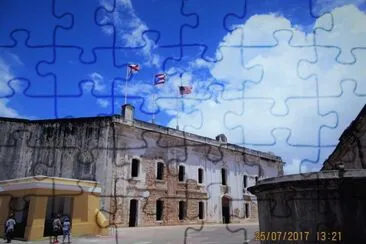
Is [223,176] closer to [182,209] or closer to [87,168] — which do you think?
[182,209]

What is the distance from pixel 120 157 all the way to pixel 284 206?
754 inches

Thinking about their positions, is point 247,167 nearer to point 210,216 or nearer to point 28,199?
point 210,216

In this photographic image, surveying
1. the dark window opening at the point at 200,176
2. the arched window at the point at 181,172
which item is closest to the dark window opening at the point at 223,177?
the dark window opening at the point at 200,176

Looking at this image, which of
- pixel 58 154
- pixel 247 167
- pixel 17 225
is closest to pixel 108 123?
pixel 58 154

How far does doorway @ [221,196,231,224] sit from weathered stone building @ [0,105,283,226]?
1.20 meters

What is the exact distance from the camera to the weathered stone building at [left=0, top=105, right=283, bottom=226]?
23344 mm

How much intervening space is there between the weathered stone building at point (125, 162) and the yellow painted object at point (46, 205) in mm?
3794

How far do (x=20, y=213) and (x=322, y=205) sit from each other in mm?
16517

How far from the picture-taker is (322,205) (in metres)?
5.12

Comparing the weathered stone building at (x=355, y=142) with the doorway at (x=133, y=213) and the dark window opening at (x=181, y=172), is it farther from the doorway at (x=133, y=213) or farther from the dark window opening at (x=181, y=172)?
the dark window opening at (x=181, y=172)

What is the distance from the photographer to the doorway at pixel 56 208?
1778 cm

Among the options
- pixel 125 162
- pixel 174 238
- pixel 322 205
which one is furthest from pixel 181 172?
pixel 322 205

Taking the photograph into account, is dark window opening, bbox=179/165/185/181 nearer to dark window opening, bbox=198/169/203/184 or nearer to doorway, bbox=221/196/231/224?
dark window opening, bbox=198/169/203/184

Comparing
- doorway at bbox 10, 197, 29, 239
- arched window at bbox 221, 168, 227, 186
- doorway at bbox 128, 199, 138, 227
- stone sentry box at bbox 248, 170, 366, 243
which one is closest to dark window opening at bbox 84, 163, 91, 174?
doorway at bbox 128, 199, 138, 227
